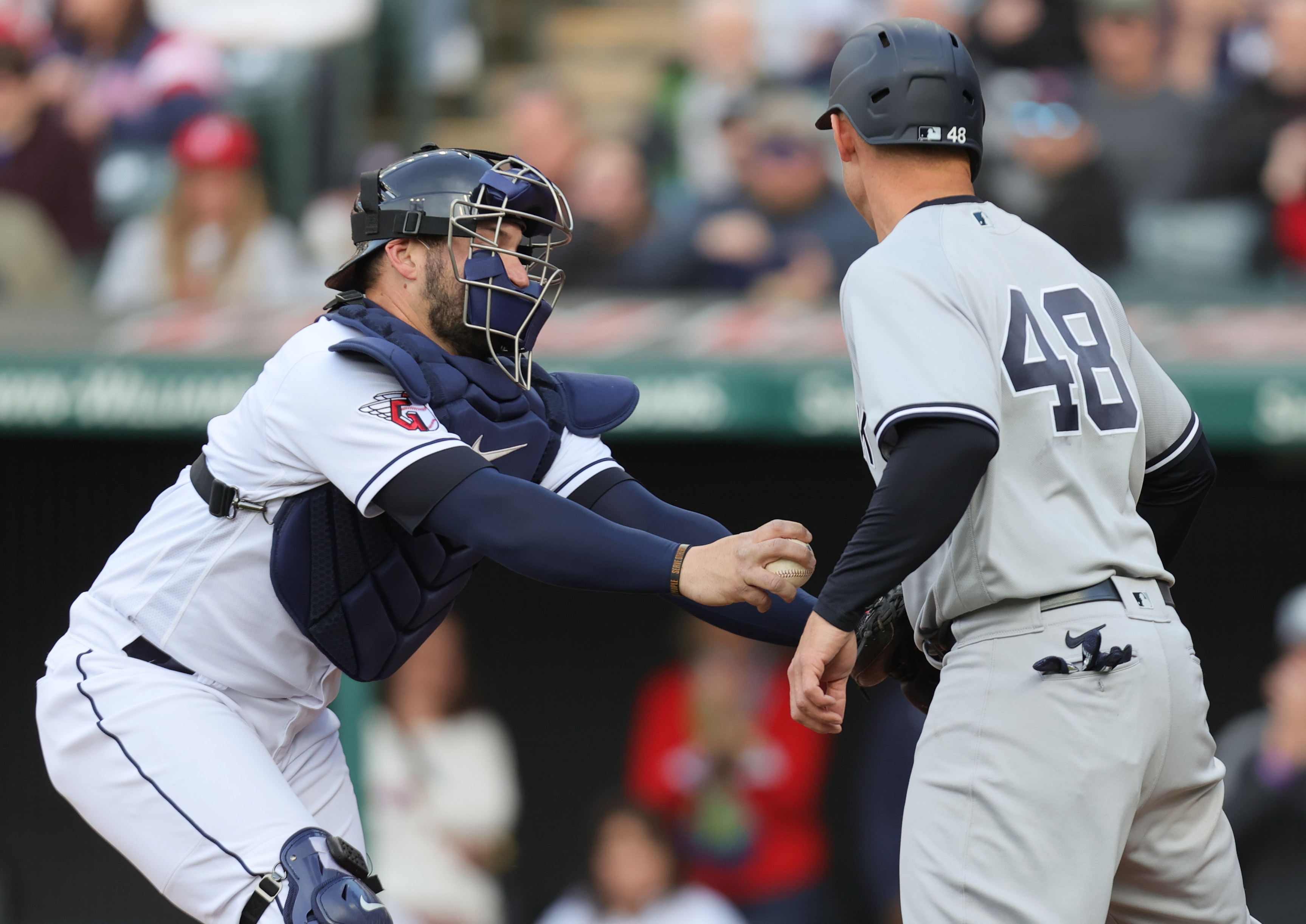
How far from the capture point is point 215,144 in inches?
265

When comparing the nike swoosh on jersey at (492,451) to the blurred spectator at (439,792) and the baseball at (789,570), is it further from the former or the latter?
the blurred spectator at (439,792)

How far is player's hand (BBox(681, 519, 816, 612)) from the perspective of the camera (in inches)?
92.4

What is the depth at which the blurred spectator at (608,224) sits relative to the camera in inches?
255

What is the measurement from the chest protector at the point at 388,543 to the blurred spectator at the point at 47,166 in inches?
180

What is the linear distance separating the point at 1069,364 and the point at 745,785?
4393 millimetres

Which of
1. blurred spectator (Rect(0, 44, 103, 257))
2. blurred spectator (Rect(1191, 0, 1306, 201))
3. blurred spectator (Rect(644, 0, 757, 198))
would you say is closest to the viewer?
blurred spectator (Rect(1191, 0, 1306, 201))

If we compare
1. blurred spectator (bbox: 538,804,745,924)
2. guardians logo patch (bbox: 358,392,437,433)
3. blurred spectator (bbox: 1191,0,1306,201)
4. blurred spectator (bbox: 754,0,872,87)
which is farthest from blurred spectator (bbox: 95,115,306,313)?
guardians logo patch (bbox: 358,392,437,433)

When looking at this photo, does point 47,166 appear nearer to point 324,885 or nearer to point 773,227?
point 773,227

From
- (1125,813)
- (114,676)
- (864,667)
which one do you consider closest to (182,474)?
(114,676)

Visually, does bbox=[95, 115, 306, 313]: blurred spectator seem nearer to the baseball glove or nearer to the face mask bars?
the face mask bars

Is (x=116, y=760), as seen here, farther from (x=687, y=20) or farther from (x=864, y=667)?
(x=687, y=20)

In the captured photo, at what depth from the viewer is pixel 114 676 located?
2619 millimetres

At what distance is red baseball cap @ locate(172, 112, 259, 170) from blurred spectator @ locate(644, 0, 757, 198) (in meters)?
1.79

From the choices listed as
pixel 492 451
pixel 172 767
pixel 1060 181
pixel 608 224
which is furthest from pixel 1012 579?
pixel 608 224
